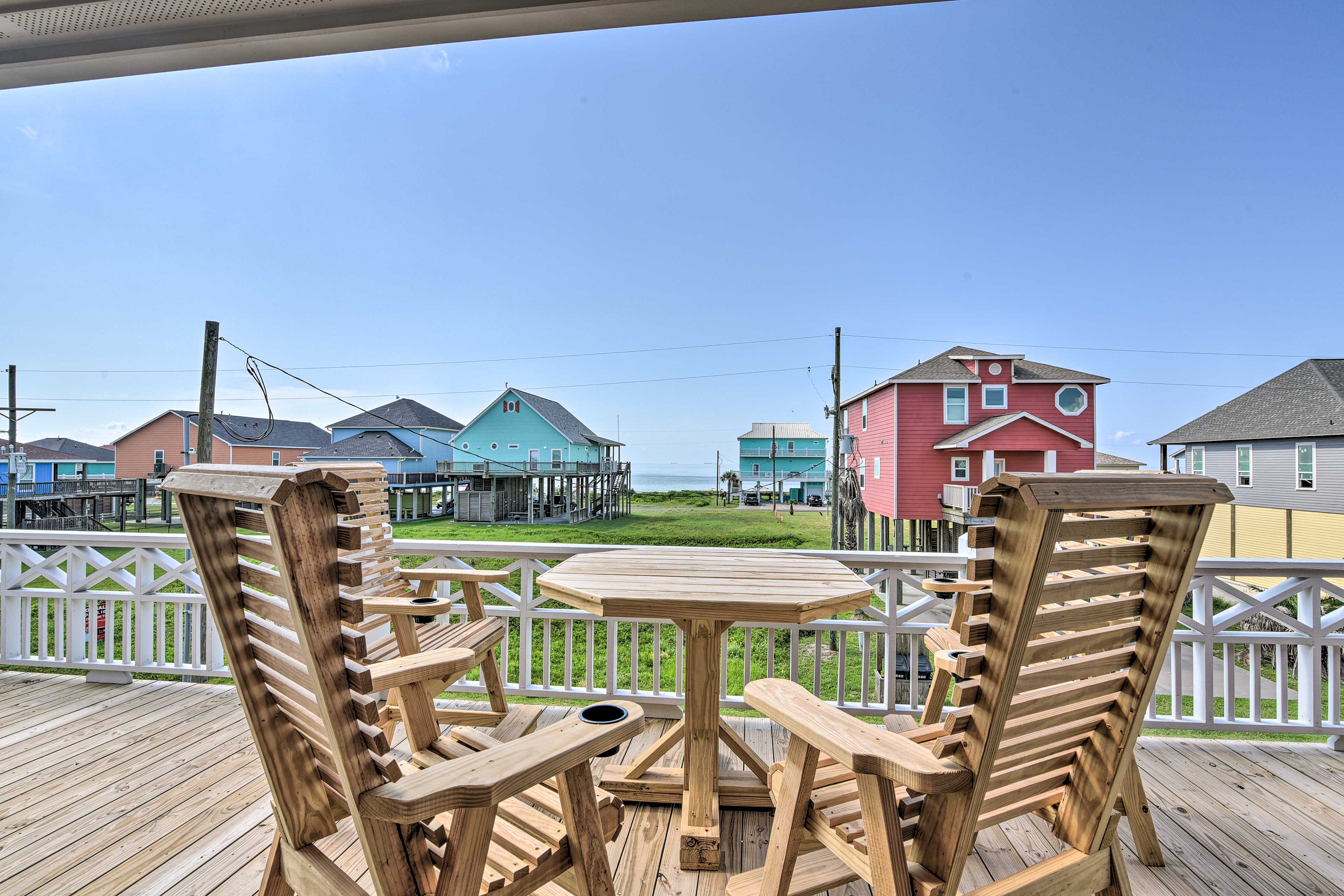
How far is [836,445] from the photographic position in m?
8.69

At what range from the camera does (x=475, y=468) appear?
51.5 feet

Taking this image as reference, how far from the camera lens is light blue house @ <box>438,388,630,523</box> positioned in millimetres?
15727

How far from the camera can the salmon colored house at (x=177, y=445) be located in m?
13.4

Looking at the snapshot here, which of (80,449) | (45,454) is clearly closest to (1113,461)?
(45,454)

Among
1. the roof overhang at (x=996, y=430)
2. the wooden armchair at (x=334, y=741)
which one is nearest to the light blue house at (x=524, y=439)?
the roof overhang at (x=996, y=430)

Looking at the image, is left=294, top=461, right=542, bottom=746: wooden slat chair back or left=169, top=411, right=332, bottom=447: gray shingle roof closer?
left=294, top=461, right=542, bottom=746: wooden slat chair back

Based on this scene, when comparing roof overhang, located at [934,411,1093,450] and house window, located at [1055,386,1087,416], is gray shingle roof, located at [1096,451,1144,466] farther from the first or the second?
house window, located at [1055,386,1087,416]

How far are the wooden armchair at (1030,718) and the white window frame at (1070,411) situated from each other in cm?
972

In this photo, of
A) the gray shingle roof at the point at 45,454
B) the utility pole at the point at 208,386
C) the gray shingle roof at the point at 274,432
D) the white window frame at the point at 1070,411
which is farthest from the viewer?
the gray shingle roof at the point at 45,454

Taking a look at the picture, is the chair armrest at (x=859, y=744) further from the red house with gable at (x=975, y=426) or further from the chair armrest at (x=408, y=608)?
the red house with gable at (x=975, y=426)

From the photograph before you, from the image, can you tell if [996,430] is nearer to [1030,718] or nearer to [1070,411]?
[1070,411]

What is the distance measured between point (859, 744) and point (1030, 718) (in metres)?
0.24

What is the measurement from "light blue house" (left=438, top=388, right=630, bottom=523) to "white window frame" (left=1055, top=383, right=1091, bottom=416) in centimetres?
1068

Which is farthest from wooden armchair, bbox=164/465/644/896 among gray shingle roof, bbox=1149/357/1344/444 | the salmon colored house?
the salmon colored house
